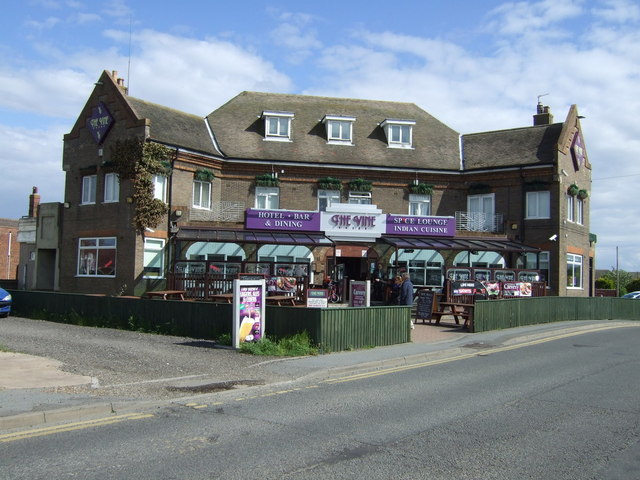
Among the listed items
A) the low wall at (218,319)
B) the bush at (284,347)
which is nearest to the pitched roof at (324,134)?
the low wall at (218,319)

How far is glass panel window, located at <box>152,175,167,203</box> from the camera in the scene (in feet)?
87.7

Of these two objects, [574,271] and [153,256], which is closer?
[153,256]

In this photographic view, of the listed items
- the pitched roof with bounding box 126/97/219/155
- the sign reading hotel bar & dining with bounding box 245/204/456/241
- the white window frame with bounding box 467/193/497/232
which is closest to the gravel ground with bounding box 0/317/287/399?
the sign reading hotel bar & dining with bounding box 245/204/456/241

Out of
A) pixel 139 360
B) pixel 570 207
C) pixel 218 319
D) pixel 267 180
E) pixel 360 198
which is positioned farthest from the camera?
pixel 570 207

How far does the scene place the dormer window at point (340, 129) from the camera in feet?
106

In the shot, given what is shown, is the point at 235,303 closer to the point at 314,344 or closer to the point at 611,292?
the point at 314,344

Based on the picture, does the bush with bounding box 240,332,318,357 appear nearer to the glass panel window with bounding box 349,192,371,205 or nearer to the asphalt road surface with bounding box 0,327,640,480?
the asphalt road surface with bounding box 0,327,640,480

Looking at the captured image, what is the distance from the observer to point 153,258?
26328mm

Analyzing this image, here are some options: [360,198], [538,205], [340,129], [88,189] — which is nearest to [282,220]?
[360,198]

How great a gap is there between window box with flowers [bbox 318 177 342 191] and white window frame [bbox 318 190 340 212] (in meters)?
0.24

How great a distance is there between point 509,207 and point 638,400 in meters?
22.6

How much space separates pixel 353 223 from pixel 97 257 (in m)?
11.8

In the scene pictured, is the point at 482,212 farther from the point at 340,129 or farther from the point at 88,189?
the point at 88,189

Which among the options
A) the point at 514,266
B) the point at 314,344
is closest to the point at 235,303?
the point at 314,344
